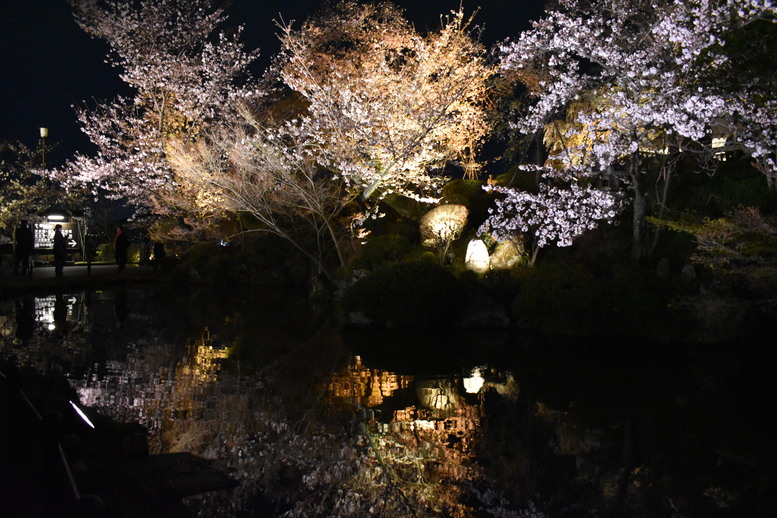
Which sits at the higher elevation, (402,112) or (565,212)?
(402,112)

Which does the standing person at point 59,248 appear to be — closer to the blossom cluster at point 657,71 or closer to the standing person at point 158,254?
the standing person at point 158,254

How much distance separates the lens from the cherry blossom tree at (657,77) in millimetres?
8766

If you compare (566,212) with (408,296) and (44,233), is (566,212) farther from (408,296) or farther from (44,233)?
(44,233)

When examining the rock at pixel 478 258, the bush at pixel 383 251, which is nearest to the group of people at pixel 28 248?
the bush at pixel 383 251

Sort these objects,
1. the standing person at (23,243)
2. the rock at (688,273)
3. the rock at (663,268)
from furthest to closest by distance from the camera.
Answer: the standing person at (23,243)
the rock at (663,268)
the rock at (688,273)

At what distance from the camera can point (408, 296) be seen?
13031 mm

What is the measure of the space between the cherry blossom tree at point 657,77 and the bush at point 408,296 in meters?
4.07

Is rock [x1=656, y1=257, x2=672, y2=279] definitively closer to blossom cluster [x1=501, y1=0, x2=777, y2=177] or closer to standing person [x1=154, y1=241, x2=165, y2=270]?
blossom cluster [x1=501, y1=0, x2=777, y2=177]

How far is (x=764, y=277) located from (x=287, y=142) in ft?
45.7

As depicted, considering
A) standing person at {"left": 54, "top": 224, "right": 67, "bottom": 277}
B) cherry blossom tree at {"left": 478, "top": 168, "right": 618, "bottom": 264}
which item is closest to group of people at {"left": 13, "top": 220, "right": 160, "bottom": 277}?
standing person at {"left": 54, "top": 224, "right": 67, "bottom": 277}

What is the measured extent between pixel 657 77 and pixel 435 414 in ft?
28.4

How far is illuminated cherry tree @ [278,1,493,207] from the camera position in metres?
17.0

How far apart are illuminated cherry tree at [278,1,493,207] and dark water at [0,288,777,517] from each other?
20.8ft

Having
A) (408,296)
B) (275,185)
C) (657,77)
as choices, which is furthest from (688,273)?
(275,185)
